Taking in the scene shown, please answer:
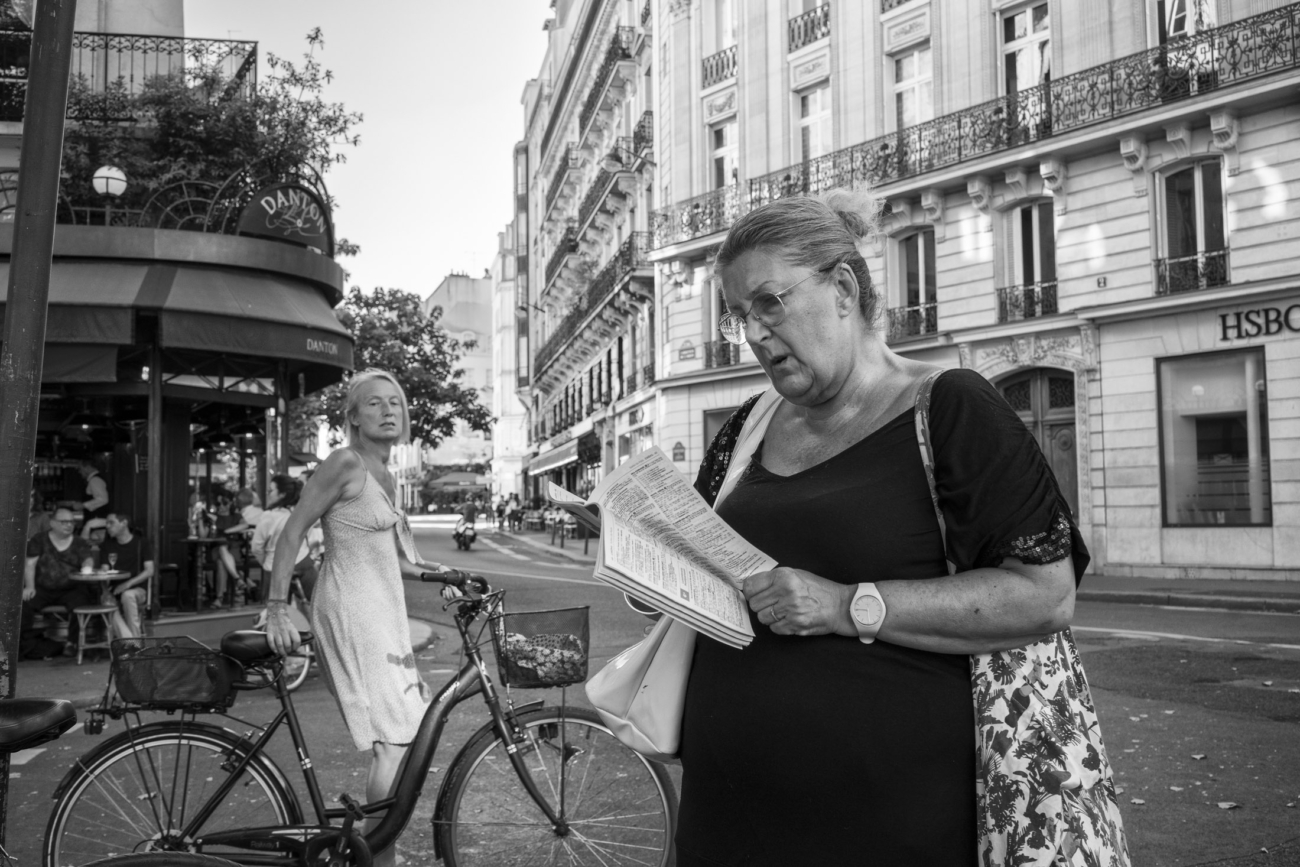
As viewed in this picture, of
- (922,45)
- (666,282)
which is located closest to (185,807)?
(922,45)

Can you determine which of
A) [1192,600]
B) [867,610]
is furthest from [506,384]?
[867,610]

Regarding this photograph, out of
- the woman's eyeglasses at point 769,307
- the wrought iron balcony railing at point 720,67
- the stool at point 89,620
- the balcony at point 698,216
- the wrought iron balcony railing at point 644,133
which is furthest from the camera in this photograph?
the wrought iron balcony railing at point 644,133

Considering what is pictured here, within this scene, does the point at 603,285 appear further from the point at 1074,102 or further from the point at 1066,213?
the point at 1074,102

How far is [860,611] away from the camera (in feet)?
5.78

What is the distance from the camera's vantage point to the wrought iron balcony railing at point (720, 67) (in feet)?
97.1

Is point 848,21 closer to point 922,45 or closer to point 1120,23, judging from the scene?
point 922,45

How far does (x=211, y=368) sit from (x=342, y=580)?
404 inches

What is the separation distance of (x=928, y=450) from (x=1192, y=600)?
48.7 feet

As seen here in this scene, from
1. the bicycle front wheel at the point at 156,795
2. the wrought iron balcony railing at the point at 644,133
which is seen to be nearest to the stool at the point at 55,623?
the bicycle front wheel at the point at 156,795

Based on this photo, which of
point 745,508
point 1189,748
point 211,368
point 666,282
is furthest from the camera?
point 666,282

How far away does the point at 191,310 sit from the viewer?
11312mm

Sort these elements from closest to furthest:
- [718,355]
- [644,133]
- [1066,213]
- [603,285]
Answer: [1066,213] → [718,355] → [644,133] → [603,285]

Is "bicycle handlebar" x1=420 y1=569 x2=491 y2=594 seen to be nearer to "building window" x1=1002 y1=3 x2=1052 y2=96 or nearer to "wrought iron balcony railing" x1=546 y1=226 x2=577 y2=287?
"building window" x1=1002 y1=3 x2=1052 y2=96

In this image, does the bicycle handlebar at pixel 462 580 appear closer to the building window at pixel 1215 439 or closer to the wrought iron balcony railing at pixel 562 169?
the building window at pixel 1215 439
